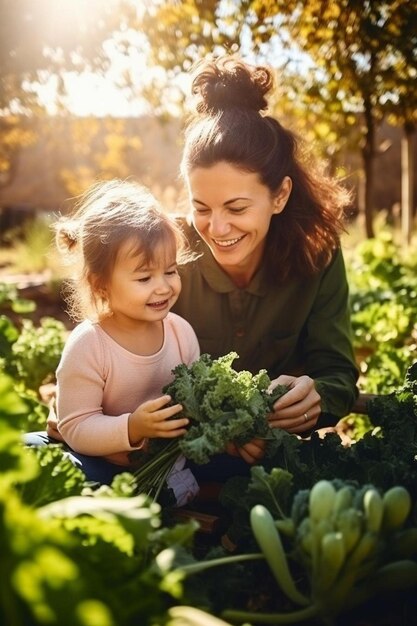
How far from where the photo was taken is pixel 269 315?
3.12 m

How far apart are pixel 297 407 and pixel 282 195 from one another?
3.03 feet

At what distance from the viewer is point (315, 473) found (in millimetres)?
2025

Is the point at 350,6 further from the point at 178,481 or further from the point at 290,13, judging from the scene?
the point at 178,481

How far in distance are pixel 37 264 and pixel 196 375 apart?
879 centimetres

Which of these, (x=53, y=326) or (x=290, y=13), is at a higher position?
(x=290, y=13)

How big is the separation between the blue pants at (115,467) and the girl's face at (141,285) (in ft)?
1.53

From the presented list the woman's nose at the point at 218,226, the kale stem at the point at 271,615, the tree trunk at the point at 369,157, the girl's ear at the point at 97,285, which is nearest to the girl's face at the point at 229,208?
the woman's nose at the point at 218,226

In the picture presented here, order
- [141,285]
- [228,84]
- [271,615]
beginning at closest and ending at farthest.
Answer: [271,615] < [141,285] < [228,84]

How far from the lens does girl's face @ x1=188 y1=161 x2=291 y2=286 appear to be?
106 inches

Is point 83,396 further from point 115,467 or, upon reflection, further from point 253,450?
point 253,450

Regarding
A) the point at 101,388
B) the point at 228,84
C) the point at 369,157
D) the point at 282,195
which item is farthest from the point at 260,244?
the point at 369,157

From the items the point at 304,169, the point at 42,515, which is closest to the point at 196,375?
the point at 42,515

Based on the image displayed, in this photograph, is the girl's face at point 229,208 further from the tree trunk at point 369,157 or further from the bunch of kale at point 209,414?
the tree trunk at point 369,157

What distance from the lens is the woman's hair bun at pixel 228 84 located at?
3027 mm
